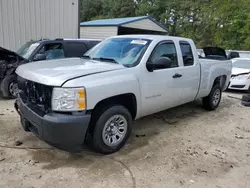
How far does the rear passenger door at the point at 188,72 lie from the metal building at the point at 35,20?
25.4 ft

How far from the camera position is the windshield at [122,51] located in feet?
12.6

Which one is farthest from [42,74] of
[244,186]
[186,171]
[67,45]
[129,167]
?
[67,45]

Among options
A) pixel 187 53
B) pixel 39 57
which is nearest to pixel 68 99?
pixel 187 53

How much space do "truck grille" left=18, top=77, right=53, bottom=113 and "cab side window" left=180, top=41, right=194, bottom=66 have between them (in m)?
2.92

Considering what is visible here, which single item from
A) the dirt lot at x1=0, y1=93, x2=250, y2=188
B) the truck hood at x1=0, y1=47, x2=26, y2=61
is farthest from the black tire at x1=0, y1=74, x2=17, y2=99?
the dirt lot at x1=0, y1=93, x2=250, y2=188

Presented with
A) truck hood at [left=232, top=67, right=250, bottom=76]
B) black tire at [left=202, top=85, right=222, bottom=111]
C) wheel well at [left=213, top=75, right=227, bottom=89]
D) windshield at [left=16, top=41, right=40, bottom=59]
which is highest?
windshield at [left=16, top=41, right=40, bottom=59]

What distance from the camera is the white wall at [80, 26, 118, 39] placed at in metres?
18.5

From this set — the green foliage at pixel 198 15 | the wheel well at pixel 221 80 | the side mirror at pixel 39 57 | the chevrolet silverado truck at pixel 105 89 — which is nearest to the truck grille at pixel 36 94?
the chevrolet silverado truck at pixel 105 89

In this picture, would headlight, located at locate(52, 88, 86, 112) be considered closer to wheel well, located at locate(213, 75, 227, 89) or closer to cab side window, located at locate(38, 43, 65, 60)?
cab side window, located at locate(38, 43, 65, 60)

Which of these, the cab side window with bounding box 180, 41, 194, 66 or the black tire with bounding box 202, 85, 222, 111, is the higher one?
the cab side window with bounding box 180, 41, 194, 66

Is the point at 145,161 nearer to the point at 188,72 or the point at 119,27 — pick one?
the point at 188,72

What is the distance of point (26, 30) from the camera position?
392 inches

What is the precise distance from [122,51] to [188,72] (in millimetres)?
1538

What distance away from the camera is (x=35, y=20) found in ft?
33.2
